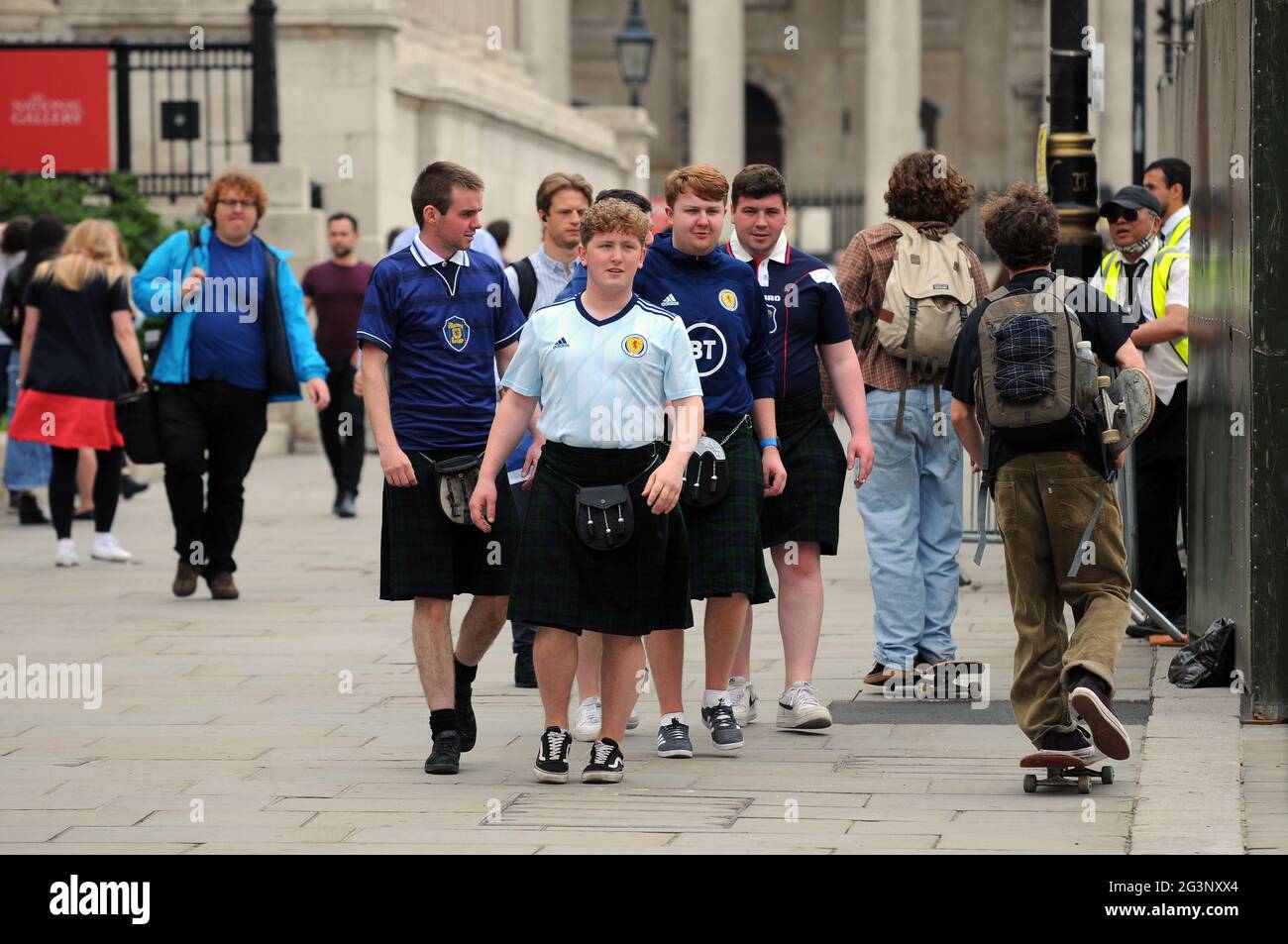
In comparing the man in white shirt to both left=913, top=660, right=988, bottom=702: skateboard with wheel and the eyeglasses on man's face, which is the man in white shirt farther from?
the eyeglasses on man's face

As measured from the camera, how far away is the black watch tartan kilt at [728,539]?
766cm

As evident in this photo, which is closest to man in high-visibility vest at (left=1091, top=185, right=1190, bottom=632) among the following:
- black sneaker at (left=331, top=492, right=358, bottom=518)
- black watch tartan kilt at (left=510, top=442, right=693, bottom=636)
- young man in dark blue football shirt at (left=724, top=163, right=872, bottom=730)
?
young man in dark blue football shirt at (left=724, top=163, right=872, bottom=730)

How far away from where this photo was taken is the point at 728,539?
25.1ft

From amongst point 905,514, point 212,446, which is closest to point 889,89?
point 212,446

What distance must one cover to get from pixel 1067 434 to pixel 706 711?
1.61m

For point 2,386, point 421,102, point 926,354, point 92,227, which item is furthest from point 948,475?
point 421,102

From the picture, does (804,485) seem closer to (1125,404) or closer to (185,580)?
(1125,404)

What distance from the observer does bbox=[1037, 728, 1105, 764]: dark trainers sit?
694 cm

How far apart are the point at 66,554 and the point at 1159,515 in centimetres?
598

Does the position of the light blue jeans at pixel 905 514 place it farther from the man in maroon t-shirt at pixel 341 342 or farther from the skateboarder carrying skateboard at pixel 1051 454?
the man in maroon t-shirt at pixel 341 342

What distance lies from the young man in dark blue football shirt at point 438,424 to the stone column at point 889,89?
41.2 m

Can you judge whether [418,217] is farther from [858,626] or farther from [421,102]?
[421,102]

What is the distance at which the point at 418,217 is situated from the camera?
7.75 metres

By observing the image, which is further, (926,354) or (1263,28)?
(926,354)
